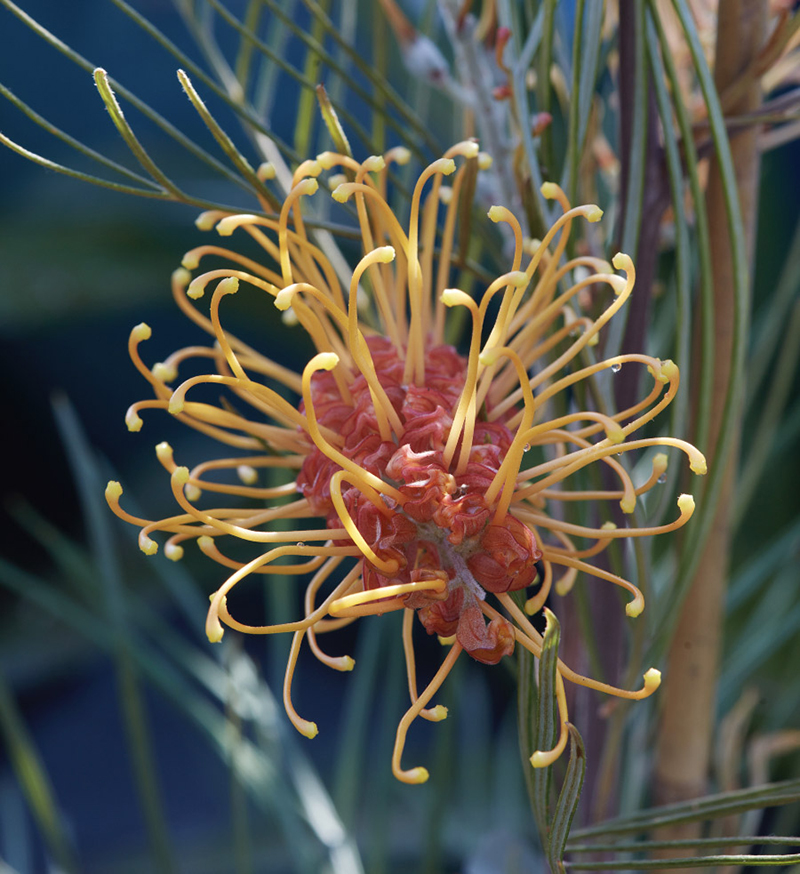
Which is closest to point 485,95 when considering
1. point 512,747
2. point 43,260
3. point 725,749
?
point 725,749

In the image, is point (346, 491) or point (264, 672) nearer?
point (346, 491)

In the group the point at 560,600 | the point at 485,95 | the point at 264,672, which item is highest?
the point at 485,95

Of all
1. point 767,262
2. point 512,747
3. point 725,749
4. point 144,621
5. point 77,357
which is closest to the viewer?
point 725,749

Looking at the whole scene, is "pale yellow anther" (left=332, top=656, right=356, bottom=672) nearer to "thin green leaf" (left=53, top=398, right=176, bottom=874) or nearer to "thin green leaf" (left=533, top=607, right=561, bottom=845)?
"thin green leaf" (left=533, top=607, right=561, bottom=845)

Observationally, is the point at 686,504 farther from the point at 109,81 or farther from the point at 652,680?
the point at 109,81

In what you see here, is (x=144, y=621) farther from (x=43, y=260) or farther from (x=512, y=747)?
(x=43, y=260)

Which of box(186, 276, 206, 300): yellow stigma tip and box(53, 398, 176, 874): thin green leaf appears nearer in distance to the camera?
box(186, 276, 206, 300): yellow stigma tip

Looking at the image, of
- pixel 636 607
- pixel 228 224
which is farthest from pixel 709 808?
pixel 228 224

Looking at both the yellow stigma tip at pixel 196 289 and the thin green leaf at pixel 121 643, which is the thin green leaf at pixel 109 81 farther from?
the thin green leaf at pixel 121 643

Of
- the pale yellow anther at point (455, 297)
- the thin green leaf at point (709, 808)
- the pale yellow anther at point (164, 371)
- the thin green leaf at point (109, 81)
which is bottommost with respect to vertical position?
Result: the thin green leaf at point (709, 808)

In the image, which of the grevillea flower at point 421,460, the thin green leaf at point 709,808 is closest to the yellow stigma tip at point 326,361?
the grevillea flower at point 421,460

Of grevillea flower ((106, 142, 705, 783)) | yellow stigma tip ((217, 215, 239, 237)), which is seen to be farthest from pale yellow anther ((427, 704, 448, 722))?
yellow stigma tip ((217, 215, 239, 237))
